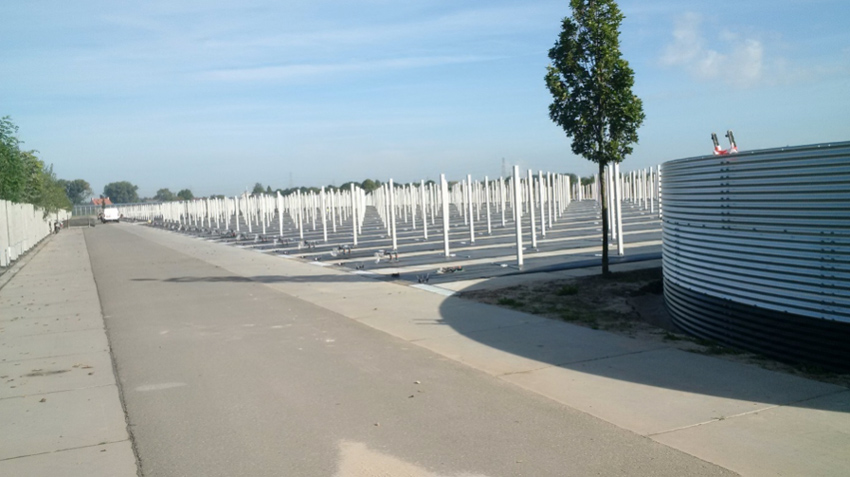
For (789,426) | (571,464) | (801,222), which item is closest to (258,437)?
(571,464)

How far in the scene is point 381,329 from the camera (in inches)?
406

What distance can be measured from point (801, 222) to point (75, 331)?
10106 millimetres

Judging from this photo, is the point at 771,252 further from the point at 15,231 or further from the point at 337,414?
the point at 15,231

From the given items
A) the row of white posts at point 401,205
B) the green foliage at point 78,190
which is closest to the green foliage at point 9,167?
the row of white posts at point 401,205

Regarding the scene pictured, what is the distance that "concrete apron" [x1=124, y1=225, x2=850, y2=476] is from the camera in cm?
498

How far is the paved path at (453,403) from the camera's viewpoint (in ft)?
16.4

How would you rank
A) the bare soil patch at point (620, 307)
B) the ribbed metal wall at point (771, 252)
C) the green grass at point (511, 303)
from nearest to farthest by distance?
1. the ribbed metal wall at point (771, 252)
2. the bare soil patch at point (620, 307)
3. the green grass at point (511, 303)

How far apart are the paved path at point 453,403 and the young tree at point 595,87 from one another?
4.23 m

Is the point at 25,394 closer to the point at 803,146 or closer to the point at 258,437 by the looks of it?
the point at 258,437

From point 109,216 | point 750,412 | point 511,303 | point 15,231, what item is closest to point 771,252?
point 750,412

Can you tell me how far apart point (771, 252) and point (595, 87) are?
647cm

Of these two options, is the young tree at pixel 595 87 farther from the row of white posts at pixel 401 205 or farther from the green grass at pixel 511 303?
the row of white posts at pixel 401 205

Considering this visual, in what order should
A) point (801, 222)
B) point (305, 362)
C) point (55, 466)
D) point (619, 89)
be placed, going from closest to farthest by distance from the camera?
point (55, 466) < point (801, 222) < point (305, 362) < point (619, 89)

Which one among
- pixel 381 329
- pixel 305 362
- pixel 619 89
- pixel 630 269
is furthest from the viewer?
pixel 630 269
